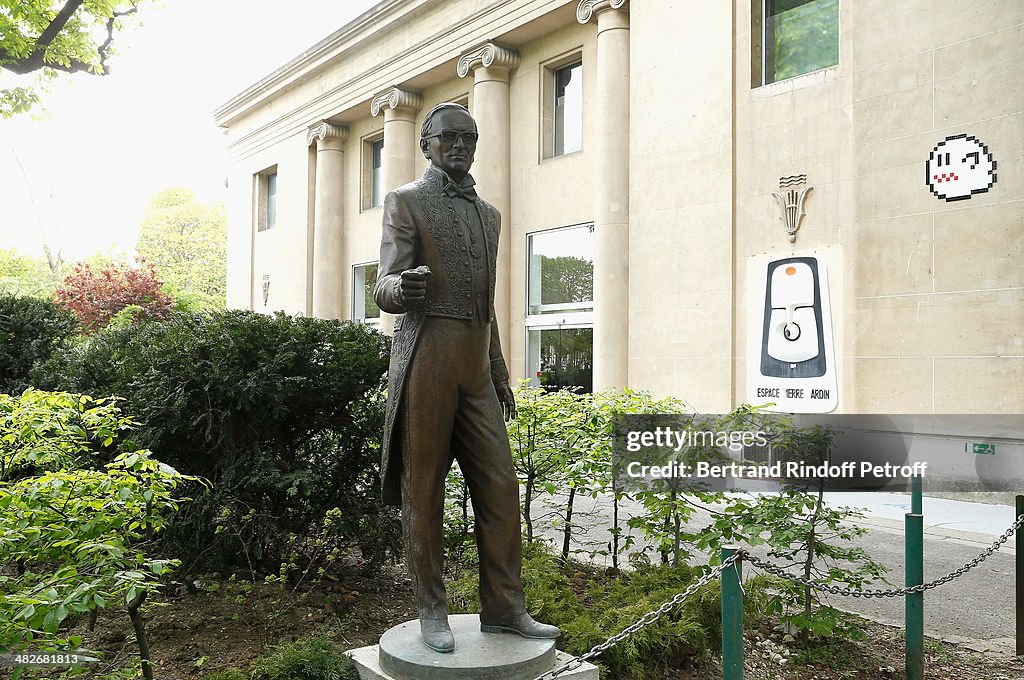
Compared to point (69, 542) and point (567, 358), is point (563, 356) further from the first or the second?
point (69, 542)

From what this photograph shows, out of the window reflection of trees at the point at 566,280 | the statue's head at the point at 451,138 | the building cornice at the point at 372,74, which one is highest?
the building cornice at the point at 372,74

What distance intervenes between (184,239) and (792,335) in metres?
66.7

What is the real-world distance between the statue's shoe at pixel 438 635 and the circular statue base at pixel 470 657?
28 millimetres

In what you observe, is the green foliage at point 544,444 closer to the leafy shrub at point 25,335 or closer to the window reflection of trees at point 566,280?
the leafy shrub at point 25,335

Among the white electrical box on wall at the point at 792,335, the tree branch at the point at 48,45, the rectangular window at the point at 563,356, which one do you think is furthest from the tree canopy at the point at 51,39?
the white electrical box on wall at the point at 792,335

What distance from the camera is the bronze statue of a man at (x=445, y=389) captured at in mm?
4156

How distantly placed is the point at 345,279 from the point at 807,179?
653 inches

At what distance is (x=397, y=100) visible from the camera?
2230 cm

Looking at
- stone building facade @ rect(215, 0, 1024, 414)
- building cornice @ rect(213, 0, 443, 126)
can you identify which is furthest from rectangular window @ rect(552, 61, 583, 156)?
building cornice @ rect(213, 0, 443, 126)

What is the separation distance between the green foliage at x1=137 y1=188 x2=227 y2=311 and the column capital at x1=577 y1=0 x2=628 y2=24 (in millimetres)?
56305

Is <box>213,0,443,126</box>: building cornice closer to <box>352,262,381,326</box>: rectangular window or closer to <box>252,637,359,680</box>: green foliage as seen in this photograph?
<box>352,262,381,326</box>: rectangular window

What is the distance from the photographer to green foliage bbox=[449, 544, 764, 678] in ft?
15.8

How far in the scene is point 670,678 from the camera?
5.02 meters

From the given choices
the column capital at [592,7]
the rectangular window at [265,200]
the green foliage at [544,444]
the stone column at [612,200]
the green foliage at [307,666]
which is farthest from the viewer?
the rectangular window at [265,200]
